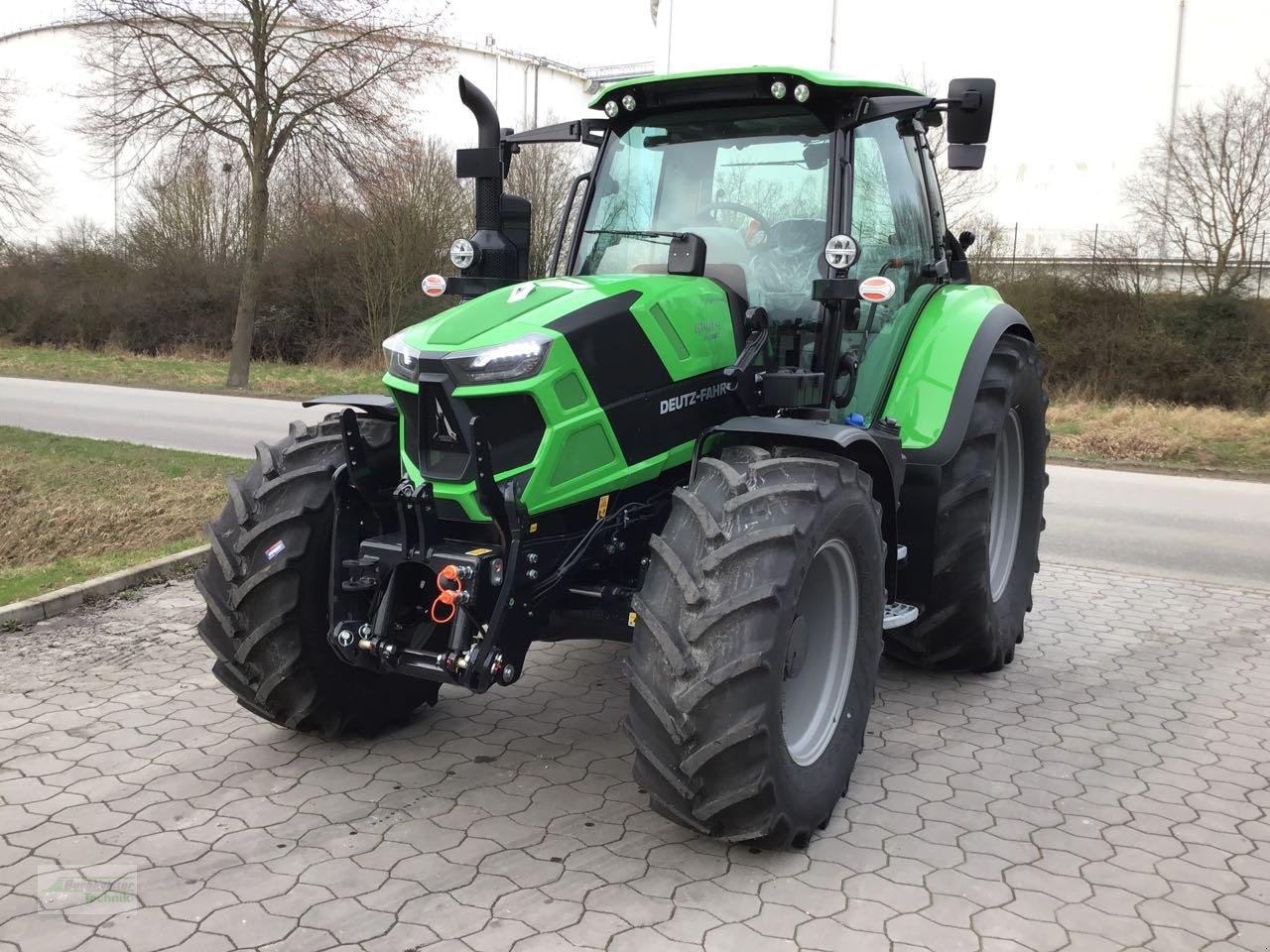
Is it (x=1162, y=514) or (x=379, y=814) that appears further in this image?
(x=1162, y=514)

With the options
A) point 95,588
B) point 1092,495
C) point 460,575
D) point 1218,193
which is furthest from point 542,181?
point 460,575

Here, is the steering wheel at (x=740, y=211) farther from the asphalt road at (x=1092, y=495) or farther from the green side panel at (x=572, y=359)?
the asphalt road at (x=1092, y=495)

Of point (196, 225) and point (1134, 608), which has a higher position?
point (196, 225)

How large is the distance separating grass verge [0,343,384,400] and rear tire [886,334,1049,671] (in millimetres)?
13999

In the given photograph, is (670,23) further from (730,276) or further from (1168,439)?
(730,276)

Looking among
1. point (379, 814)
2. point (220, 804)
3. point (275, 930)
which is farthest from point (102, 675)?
point (275, 930)

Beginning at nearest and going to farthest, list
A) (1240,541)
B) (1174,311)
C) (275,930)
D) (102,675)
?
1. (275,930)
2. (102,675)
3. (1240,541)
4. (1174,311)

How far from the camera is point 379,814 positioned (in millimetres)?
3840

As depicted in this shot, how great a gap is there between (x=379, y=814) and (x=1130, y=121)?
27437 mm

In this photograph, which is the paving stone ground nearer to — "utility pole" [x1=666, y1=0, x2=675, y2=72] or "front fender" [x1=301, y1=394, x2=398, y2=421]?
"front fender" [x1=301, y1=394, x2=398, y2=421]

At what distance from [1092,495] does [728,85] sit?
25.9ft

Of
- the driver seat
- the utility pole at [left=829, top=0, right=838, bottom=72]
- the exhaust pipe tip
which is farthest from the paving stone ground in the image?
the utility pole at [left=829, top=0, right=838, bottom=72]

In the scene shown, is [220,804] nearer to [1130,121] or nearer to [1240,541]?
[1240,541]

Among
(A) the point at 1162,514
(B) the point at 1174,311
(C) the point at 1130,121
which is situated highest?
(C) the point at 1130,121
